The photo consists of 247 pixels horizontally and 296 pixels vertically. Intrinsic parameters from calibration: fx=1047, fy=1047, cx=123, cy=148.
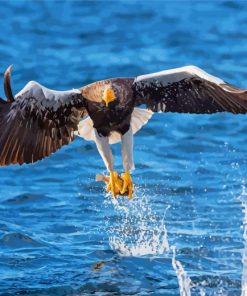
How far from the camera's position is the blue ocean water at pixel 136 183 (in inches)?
321

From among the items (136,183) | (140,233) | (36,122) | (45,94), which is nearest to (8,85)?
(45,94)

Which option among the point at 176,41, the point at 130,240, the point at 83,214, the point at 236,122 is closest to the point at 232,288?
the point at 130,240

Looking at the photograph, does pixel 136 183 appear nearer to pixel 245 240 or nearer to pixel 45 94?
pixel 245 240

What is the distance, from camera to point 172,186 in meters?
10.4

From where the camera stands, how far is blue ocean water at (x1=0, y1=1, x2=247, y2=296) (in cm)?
815

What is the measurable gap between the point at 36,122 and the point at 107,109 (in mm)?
551

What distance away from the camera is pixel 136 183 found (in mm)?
10406

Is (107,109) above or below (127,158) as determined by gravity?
above

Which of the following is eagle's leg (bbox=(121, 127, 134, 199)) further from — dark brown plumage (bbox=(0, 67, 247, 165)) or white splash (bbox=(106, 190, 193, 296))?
white splash (bbox=(106, 190, 193, 296))

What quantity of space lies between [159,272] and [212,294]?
0.58 meters

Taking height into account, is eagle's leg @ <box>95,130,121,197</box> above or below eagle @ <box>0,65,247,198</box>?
below

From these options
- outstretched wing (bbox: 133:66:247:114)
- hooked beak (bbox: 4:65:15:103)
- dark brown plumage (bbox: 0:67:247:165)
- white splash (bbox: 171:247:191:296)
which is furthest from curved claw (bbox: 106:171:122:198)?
hooked beak (bbox: 4:65:15:103)

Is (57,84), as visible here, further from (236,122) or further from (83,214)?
(83,214)

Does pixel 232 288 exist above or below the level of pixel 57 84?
below
